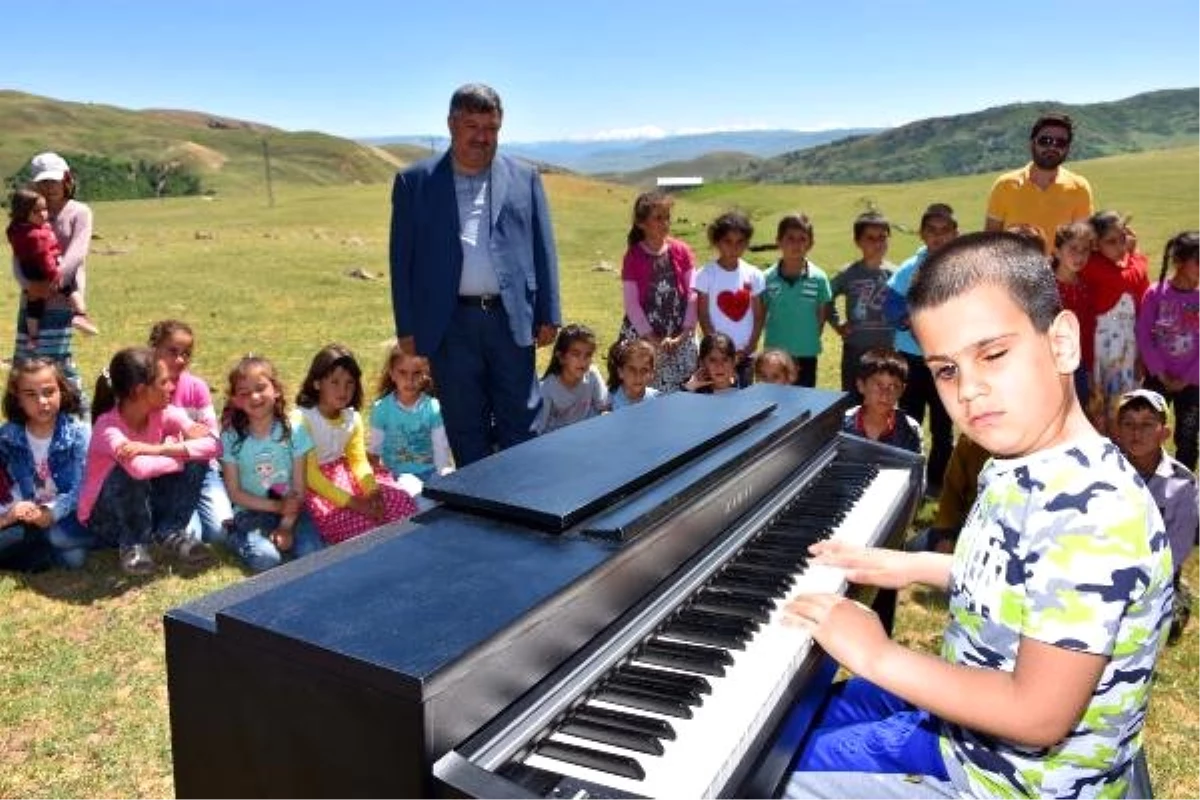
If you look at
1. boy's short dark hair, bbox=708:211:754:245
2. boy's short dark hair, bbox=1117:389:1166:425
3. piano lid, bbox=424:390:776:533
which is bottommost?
boy's short dark hair, bbox=1117:389:1166:425

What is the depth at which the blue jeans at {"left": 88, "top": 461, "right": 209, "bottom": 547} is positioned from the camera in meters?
5.25

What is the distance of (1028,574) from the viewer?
1660mm

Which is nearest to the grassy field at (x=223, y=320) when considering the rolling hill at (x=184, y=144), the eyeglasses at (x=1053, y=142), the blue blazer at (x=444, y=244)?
the blue blazer at (x=444, y=244)

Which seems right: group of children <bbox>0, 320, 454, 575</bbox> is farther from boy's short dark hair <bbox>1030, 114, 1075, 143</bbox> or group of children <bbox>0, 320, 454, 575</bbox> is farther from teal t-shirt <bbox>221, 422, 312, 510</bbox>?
boy's short dark hair <bbox>1030, 114, 1075, 143</bbox>

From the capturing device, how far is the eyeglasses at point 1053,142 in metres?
6.21

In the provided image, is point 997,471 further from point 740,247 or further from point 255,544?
point 740,247

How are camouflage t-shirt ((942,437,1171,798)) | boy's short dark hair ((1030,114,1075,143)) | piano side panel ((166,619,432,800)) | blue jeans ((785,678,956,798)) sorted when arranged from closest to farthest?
piano side panel ((166,619,432,800)), camouflage t-shirt ((942,437,1171,798)), blue jeans ((785,678,956,798)), boy's short dark hair ((1030,114,1075,143))

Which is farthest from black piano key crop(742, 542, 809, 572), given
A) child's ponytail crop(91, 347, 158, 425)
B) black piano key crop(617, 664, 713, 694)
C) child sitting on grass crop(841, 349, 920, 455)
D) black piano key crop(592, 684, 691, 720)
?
child's ponytail crop(91, 347, 158, 425)

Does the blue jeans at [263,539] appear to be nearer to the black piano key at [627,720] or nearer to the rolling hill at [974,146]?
the black piano key at [627,720]

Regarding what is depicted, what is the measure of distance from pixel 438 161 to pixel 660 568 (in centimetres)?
369

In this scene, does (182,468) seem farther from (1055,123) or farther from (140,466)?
(1055,123)

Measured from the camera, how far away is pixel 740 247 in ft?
22.3

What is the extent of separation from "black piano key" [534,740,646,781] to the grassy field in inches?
99.6

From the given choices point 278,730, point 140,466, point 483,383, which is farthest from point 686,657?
point 140,466
